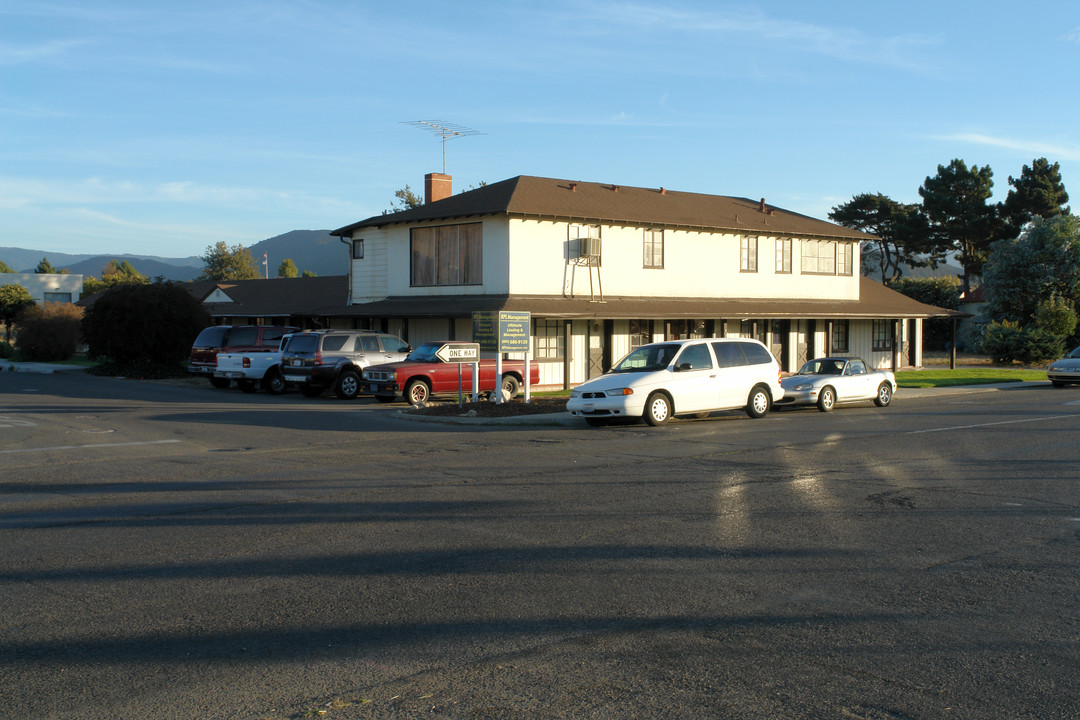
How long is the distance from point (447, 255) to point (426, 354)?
25.9 ft

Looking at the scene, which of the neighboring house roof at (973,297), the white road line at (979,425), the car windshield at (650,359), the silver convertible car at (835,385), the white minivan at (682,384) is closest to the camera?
the white road line at (979,425)

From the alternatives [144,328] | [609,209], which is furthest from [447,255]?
[144,328]

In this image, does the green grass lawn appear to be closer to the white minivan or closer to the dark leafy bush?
the white minivan

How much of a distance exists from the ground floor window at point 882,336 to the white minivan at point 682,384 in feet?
73.5

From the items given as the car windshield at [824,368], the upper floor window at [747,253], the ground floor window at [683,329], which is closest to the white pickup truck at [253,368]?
the ground floor window at [683,329]

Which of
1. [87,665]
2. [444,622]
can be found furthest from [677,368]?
[87,665]

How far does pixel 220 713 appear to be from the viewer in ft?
14.6

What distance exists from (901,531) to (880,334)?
3432cm

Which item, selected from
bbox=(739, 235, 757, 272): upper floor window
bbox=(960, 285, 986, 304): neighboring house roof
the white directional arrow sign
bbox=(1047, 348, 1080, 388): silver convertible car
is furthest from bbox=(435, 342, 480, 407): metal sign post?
bbox=(960, 285, 986, 304): neighboring house roof

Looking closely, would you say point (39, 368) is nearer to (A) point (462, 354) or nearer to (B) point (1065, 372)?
(A) point (462, 354)

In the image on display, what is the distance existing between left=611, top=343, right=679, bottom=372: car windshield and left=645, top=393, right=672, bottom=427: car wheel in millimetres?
658

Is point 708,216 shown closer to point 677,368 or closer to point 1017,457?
point 677,368

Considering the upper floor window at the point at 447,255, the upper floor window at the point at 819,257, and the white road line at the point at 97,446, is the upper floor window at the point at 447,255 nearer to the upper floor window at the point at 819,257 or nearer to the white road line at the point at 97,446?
the upper floor window at the point at 819,257

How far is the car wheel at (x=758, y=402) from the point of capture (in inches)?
779
